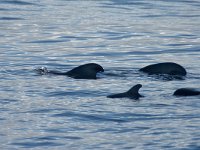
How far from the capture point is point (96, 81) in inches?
638

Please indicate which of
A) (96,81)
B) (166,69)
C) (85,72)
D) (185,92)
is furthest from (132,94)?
(166,69)

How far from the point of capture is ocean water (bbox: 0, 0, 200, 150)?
39.9 ft

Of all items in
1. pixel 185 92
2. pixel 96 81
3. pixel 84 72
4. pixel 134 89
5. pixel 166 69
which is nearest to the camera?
pixel 134 89

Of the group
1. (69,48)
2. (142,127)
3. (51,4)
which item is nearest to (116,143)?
(142,127)

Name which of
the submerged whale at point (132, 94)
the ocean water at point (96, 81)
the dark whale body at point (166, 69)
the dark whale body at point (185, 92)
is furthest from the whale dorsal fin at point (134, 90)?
the dark whale body at point (166, 69)

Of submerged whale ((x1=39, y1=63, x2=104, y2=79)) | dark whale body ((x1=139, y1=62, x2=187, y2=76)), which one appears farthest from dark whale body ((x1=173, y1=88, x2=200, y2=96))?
submerged whale ((x1=39, y1=63, x2=104, y2=79))

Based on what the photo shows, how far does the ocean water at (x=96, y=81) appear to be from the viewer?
39.9 ft

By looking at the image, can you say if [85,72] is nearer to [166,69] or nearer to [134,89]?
[166,69]

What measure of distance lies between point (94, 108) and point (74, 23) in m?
12.8

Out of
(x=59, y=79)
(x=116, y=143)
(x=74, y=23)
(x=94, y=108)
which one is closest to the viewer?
(x=116, y=143)

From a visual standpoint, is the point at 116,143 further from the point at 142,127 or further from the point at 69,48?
the point at 69,48

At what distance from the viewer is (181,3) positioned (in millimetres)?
32469

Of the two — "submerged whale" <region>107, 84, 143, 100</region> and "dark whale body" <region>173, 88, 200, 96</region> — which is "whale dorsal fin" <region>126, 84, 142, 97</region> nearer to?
"submerged whale" <region>107, 84, 143, 100</region>

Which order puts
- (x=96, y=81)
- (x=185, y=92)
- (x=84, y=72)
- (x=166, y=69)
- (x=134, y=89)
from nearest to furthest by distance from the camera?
(x=134, y=89) < (x=185, y=92) < (x=96, y=81) < (x=84, y=72) < (x=166, y=69)
